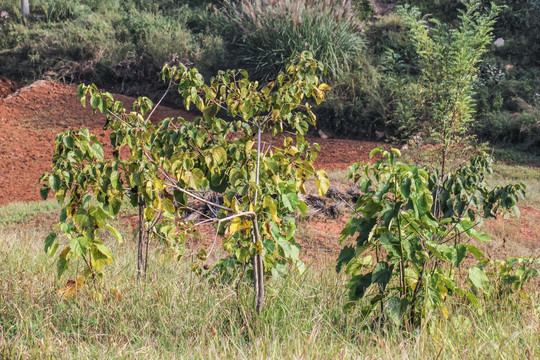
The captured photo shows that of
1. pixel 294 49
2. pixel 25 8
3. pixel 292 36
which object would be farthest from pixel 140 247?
pixel 25 8

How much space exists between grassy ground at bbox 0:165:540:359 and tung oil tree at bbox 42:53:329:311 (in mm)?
175

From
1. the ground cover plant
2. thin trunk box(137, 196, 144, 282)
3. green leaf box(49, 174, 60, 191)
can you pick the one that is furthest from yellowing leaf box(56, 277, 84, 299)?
green leaf box(49, 174, 60, 191)

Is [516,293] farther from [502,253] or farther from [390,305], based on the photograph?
[502,253]

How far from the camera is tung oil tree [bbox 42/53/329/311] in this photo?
295cm

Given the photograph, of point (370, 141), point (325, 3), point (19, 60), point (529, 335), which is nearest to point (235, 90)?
point (529, 335)

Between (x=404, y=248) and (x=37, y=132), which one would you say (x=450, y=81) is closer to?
(x=404, y=248)

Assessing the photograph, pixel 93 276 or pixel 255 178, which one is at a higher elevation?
pixel 255 178

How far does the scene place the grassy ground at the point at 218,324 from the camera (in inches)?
101

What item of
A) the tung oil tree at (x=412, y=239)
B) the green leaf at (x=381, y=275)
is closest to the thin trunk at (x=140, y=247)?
the tung oil tree at (x=412, y=239)

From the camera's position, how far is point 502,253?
522cm

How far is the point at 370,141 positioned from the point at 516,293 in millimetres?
6406

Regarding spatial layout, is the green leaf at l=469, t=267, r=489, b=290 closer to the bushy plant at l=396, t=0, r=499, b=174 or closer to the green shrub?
the bushy plant at l=396, t=0, r=499, b=174

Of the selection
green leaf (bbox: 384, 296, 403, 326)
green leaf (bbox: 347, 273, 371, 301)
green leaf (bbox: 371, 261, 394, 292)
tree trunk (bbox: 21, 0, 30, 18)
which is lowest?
green leaf (bbox: 384, 296, 403, 326)

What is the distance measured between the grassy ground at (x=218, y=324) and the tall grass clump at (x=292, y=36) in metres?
7.51
